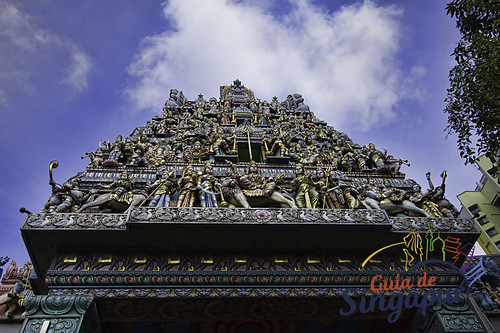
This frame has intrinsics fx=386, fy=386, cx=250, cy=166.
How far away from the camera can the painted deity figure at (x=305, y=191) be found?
869 centimetres

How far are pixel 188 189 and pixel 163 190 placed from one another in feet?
1.91

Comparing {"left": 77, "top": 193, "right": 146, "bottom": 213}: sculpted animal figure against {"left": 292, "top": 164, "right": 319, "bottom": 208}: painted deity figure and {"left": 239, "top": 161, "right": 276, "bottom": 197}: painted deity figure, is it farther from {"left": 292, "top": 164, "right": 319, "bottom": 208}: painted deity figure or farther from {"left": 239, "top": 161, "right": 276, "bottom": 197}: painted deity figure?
{"left": 292, "top": 164, "right": 319, "bottom": 208}: painted deity figure

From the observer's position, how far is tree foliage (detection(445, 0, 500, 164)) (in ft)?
26.6

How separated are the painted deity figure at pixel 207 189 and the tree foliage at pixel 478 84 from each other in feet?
19.0

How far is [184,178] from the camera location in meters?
8.95

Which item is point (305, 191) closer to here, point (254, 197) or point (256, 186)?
point (256, 186)

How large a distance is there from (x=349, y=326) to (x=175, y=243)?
3.75 metres

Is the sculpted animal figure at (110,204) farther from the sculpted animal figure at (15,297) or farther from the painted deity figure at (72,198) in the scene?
the sculpted animal figure at (15,297)

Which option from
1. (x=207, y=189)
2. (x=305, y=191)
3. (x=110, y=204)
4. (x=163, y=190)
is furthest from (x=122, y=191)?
(x=305, y=191)

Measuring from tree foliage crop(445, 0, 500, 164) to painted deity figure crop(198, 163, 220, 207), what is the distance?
5.79 metres

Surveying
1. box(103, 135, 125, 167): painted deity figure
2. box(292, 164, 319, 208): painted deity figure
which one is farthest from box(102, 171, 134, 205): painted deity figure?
box(292, 164, 319, 208): painted deity figure

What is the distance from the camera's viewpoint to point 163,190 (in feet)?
28.5

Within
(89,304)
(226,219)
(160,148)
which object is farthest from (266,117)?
(89,304)

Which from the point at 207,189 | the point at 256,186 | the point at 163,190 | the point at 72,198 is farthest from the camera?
the point at 256,186
